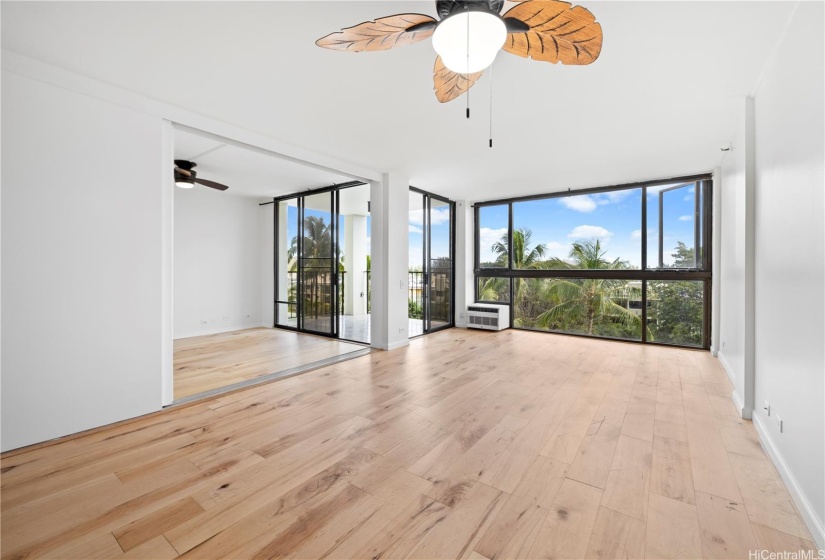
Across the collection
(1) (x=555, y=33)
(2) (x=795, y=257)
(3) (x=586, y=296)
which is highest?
(1) (x=555, y=33)

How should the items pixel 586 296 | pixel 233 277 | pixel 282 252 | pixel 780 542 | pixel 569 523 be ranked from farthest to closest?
pixel 282 252
pixel 233 277
pixel 586 296
pixel 569 523
pixel 780 542

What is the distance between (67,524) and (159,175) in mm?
2431

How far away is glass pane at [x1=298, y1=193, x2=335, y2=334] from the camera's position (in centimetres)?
598

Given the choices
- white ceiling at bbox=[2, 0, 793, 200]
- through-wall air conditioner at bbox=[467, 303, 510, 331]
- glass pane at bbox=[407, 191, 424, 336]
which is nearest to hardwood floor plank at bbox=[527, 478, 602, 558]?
white ceiling at bbox=[2, 0, 793, 200]

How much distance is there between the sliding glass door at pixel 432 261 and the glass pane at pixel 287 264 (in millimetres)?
2234

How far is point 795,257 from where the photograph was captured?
184 centimetres

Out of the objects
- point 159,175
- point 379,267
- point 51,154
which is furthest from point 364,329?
point 51,154

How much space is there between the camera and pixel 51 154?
7.79ft

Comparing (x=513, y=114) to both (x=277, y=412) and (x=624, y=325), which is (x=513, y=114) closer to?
(x=277, y=412)

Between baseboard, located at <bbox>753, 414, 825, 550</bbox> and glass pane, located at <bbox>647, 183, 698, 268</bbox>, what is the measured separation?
3.43 meters

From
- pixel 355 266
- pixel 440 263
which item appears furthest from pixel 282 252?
pixel 440 263

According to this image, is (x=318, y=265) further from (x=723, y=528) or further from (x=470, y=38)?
(x=723, y=528)

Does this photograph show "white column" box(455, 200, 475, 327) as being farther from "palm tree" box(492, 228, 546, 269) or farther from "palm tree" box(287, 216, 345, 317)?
"palm tree" box(287, 216, 345, 317)

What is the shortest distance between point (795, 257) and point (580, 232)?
460 cm
